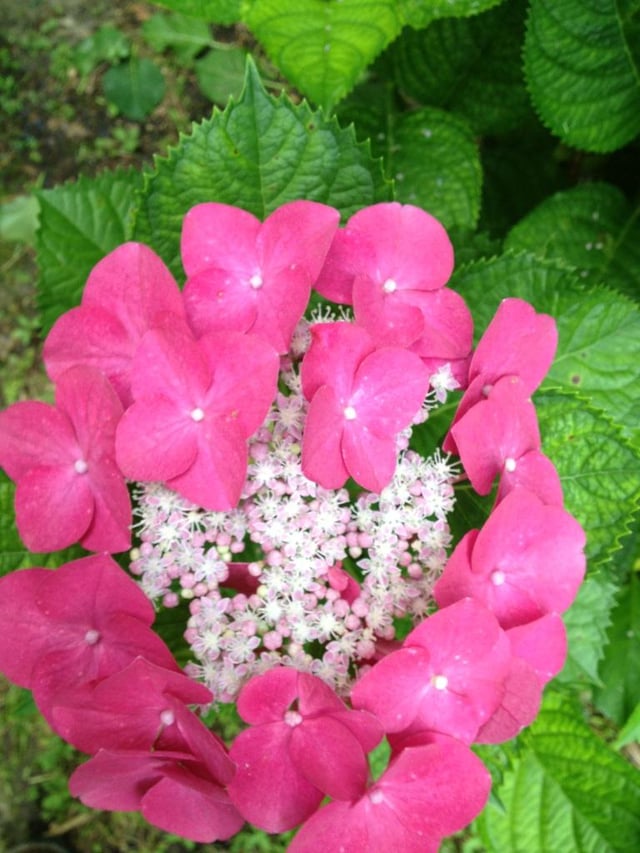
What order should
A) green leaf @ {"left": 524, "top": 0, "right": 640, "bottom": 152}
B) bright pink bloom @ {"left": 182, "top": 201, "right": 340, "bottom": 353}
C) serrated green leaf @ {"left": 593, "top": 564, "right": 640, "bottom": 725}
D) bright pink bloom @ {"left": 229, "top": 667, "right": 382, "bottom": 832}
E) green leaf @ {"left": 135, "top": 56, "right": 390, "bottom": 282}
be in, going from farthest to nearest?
serrated green leaf @ {"left": 593, "top": 564, "right": 640, "bottom": 725}, green leaf @ {"left": 524, "top": 0, "right": 640, "bottom": 152}, green leaf @ {"left": 135, "top": 56, "right": 390, "bottom": 282}, bright pink bloom @ {"left": 182, "top": 201, "right": 340, "bottom": 353}, bright pink bloom @ {"left": 229, "top": 667, "right": 382, "bottom": 832}

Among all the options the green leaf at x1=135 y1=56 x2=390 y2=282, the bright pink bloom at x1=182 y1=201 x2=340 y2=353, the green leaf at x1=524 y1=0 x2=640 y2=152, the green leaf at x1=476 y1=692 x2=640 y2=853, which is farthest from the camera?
the green leaf at x1=476 y1=692 x2=640 y2=853

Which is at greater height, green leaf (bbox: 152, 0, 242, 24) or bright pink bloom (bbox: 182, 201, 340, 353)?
green leaf (bbox: 152, 0, 242, 24)

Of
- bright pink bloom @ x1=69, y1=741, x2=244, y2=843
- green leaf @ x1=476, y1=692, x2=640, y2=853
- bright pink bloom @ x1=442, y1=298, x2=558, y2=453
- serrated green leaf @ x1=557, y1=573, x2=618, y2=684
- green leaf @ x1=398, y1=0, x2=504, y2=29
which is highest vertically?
green leaf @ x1=398, y1=0, x2=504, y2=29

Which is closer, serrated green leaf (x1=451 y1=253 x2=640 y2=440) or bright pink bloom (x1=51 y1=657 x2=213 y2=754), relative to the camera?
bright pink bloom (x1=51 y1=657 x2=213 y2=754)

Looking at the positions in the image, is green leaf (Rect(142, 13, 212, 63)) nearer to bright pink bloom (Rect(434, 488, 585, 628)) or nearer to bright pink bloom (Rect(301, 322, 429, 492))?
bright pink bloom (Rect(301, 322, 429, 492))

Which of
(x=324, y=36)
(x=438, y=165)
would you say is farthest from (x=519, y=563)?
(x=438, y=165)

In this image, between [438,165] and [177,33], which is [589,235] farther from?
[177,33]

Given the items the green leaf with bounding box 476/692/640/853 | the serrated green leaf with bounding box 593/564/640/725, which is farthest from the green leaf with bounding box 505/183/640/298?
the green leaf with bounding box 476/692/640/853
